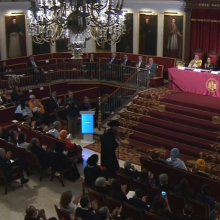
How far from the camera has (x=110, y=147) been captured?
9.30 metres

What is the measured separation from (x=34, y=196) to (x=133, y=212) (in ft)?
10.6

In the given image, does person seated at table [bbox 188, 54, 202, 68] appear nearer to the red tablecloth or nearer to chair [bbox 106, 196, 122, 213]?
the red tablecloth

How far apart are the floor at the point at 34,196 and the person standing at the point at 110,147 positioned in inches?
36.4

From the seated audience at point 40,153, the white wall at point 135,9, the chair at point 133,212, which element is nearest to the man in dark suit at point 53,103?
the seated audience at point 40,153

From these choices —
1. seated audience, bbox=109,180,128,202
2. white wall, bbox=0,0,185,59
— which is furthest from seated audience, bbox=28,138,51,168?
white wall, bbox=0,0,185,59

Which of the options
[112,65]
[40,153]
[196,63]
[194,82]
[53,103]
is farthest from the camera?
[112,65]

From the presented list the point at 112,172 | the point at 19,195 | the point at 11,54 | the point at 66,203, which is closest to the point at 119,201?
the point at 66,203

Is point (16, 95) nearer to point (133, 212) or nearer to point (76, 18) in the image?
point (76, 18)

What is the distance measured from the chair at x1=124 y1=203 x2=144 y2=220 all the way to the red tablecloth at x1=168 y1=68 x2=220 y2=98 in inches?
304

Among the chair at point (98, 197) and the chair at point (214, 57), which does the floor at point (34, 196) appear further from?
the chair at point (214, 57)

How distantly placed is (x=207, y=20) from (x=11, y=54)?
28.2ft

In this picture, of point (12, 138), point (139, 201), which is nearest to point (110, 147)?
point (139, 201)

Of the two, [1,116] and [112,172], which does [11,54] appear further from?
[112,172]

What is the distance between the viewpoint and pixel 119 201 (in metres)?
7.24
